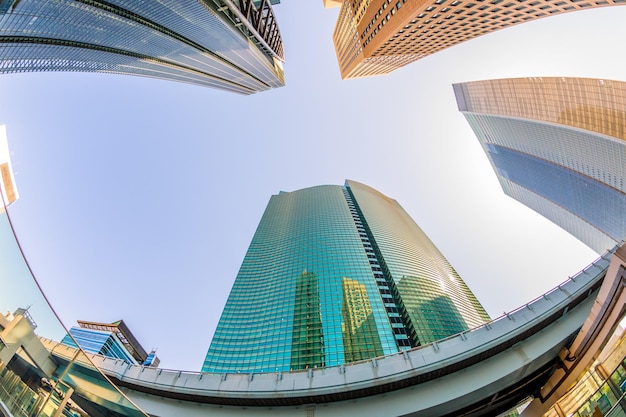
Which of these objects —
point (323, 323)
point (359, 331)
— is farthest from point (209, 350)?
point (359, 331)

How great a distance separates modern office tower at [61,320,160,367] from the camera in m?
120

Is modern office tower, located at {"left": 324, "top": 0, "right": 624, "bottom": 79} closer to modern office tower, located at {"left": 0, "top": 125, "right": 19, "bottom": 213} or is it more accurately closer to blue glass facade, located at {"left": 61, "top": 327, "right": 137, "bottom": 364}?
modern office tower, located at {"left": 0, "top": 125, "right": 19, "bottom": 213}

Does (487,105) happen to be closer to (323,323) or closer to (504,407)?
(323,323)

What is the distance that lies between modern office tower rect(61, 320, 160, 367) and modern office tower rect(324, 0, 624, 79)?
5232 inches

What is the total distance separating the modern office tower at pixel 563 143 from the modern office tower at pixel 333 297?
58.3 m

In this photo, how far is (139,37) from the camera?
76.4 metres

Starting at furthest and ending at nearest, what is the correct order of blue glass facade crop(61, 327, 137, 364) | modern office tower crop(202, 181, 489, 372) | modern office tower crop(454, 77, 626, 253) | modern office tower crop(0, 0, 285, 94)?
blue glass facade crop(61, 327, 137, 364) < modern office tower crop(454, 77, 626, 253) < modern office tower crop(202, 181, 489, 372) < modern office tower crop(0, 0, 285, 94)

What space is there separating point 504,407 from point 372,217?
419ft

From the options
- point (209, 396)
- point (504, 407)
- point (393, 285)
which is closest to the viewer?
point (209, 396)

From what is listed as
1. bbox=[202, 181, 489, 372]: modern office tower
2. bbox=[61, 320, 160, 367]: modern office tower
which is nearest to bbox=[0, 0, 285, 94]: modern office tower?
bbox=[202, 181, 489, 372]: modern office tower

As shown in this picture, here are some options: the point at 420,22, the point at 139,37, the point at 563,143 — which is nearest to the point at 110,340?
the point at 139,37

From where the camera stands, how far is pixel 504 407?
17703 mm

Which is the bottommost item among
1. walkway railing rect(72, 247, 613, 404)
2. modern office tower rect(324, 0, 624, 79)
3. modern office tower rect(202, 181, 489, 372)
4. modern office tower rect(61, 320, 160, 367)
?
modern office tower rect(61, 320, 160, 367)

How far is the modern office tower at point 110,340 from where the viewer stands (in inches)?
4712
